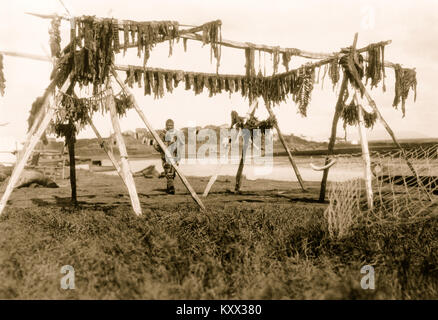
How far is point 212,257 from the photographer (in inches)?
214

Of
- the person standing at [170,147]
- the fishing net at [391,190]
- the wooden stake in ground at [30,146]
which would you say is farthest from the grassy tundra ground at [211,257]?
the person standing at [170,147]

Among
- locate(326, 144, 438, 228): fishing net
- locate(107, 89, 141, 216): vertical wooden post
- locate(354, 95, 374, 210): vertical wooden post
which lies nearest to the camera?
locate(326, 144, 438, 228): fishing net

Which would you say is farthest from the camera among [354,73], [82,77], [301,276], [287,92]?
[287,92]

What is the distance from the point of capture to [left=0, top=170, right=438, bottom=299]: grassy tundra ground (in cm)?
452

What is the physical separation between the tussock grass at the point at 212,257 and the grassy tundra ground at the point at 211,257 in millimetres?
15

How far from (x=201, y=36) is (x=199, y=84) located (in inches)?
79.9

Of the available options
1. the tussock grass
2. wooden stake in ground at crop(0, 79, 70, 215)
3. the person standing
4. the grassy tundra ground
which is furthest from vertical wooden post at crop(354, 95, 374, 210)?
wooden stake in ground at crop(0, 79, 70, 215)

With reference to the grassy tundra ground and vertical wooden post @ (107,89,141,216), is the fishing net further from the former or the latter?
vertical wooden post @ (107,89,141,216)

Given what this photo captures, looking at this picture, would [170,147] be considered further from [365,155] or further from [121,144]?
[365,155]

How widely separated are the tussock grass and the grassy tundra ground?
2 cm

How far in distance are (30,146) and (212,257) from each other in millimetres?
4572
